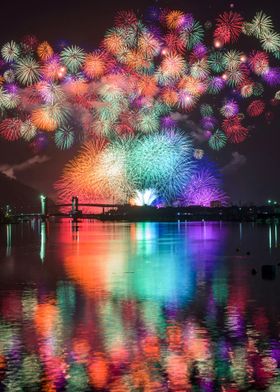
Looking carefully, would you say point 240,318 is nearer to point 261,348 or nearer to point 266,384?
point 261,348

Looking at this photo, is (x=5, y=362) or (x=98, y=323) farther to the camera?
(x=98, y=323)

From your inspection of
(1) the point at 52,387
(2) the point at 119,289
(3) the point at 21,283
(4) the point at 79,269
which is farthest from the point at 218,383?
(4) the point at 79,269

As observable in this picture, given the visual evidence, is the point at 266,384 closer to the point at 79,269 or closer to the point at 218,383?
the point at 218,383

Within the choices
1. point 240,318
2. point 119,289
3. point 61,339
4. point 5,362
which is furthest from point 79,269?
point 5,362

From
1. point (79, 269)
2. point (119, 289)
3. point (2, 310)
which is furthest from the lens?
point (79, 269)

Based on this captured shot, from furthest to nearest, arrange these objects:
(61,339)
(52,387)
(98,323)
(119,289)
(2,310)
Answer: (119,289)
(2,310)
(98,323)
(61,339)
(52,387)

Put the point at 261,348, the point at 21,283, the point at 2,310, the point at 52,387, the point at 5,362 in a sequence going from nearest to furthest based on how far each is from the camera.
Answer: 1. the point at 52,387
2. the point at 5,362
3. the point at 261,348
4. the point at 2,310
5. the point at 21,283

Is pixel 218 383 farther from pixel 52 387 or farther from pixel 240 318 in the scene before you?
pixel 240 318

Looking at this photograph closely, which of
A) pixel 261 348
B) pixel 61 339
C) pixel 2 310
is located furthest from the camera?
pixel 2 310

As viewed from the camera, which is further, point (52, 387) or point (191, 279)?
point (191, 279)
